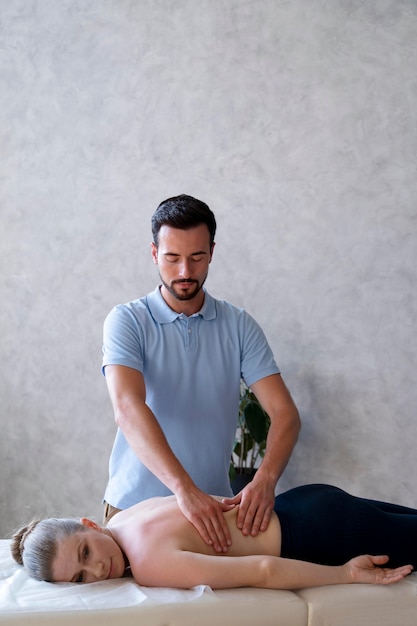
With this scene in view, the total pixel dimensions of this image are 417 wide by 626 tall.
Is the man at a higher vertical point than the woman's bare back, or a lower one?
higher

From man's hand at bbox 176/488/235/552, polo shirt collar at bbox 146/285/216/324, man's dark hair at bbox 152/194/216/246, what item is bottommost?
man's hand at bbox 176/488/235/552

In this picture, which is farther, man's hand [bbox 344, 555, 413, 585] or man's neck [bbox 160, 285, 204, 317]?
man's neck [bbox 160, 285, 204, 317]

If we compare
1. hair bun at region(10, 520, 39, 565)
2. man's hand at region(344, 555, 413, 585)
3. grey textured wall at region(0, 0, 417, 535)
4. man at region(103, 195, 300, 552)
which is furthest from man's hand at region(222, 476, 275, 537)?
grey textured wall at region(0, 0, 417, 535)

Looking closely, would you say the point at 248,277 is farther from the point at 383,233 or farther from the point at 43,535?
the point at 43,535

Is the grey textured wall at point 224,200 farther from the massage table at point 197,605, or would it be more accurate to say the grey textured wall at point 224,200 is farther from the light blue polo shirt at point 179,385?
the massage table at point 197,605

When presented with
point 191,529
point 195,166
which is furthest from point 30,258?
point 191,529

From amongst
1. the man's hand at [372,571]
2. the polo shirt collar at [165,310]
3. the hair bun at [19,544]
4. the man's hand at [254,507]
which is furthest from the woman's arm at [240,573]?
the polo shirt collar at [165,310]

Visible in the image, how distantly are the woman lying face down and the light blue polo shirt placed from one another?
248 mm

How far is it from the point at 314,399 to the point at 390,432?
0.37 metres

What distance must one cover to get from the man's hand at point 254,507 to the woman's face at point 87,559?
0.32 metres

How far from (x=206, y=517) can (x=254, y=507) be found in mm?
146

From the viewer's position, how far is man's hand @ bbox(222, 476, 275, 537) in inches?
79.5

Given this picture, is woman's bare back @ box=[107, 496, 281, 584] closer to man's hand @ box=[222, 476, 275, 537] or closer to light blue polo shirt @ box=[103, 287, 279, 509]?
man's hand @ box=[222, 476, 275, 537]

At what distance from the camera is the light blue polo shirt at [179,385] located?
232 centimetres
